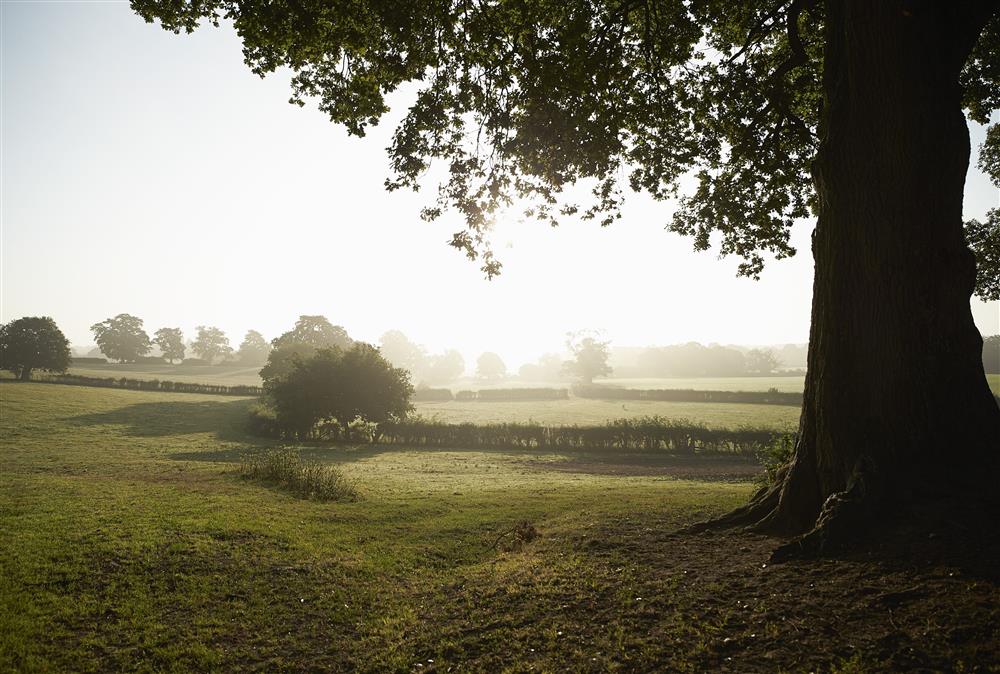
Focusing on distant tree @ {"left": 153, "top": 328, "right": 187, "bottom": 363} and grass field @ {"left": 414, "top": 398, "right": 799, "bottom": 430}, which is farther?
distant tree @ {"left": 153, "top": 328, "right": 187, "bottom": 363}

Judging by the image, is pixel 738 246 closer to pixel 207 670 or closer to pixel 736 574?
pixel 736 574

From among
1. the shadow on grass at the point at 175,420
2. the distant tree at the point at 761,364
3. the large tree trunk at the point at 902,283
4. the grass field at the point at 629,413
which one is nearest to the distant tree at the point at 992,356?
the distant tree at the point at 761,364

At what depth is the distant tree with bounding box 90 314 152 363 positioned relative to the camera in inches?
4601

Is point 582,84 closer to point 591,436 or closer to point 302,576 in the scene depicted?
point 302,576

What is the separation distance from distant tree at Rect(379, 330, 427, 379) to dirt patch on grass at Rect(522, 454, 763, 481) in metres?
147

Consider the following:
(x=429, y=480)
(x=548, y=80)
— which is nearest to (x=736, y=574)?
(x=548, y=80)

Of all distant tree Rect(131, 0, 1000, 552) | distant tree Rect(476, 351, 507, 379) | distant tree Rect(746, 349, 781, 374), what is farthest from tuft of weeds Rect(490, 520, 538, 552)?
distant tree Rect(476, 351, 507, 379)

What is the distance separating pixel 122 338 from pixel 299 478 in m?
133

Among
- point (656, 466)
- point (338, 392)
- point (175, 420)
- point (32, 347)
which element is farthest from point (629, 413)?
point (32, 347)

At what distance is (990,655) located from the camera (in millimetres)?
3820

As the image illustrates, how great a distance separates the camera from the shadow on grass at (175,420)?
1444 inches

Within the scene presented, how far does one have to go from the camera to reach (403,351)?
18312cm

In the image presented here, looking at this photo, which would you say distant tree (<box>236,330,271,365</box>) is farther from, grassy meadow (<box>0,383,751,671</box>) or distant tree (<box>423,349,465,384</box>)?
grassy meadow (<box>0,383,751,671</box>)

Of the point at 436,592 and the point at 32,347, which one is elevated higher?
the point at 32,347
